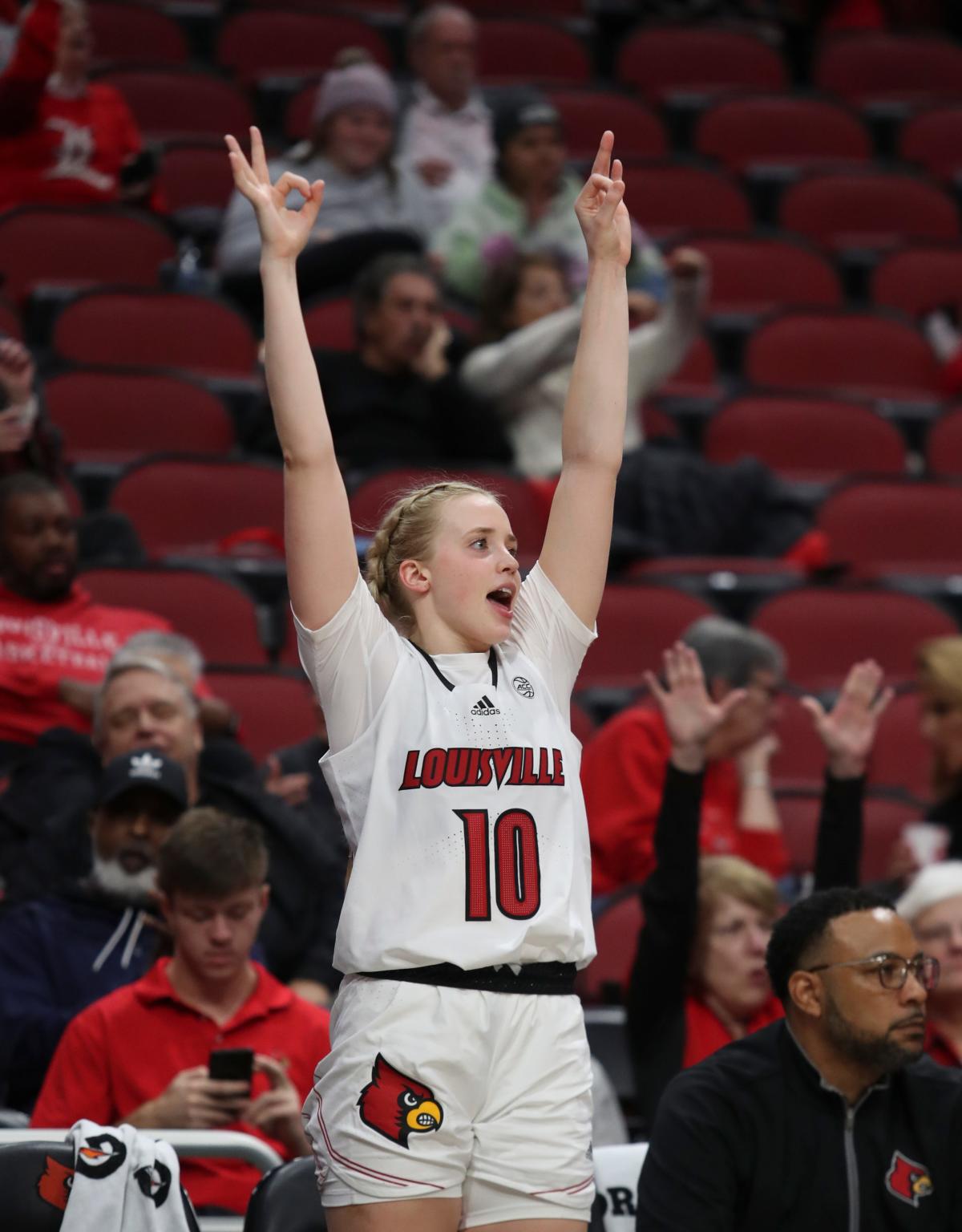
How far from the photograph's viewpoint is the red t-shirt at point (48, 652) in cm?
457

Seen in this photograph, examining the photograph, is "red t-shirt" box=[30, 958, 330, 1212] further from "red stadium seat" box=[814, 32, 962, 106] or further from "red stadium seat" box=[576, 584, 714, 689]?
"red stadium seat" box=[814, 32, 962, 106]

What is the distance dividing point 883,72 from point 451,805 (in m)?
7.57

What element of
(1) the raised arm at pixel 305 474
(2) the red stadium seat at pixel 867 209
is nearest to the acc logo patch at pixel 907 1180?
(1) the raised arm at pixel 305 474

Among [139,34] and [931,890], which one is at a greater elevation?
[139,34]

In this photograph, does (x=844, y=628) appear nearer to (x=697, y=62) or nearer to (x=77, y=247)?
(x=77, y=247)

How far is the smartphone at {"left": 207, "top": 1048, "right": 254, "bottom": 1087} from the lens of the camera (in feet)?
10.3

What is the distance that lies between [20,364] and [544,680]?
2.68 m

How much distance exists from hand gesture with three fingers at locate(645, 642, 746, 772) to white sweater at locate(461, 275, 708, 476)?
2185 mm

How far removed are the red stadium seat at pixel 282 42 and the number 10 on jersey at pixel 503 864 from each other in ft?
20.6

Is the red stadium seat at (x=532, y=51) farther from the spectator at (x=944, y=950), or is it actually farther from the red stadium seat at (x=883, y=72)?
the spectator at (x=944, y=950)

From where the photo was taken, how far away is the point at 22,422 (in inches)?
190

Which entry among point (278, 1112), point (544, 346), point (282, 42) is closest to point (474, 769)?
point (278, 1112)

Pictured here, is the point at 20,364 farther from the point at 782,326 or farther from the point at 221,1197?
the point at 782,326

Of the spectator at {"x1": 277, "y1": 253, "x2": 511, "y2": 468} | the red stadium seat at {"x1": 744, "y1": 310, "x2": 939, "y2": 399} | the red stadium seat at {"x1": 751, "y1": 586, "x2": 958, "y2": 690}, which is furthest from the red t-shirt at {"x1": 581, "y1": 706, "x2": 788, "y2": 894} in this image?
the red stadium seat at {"x1": 744, "y1": 310, "x2": 939, "y2": 399}
